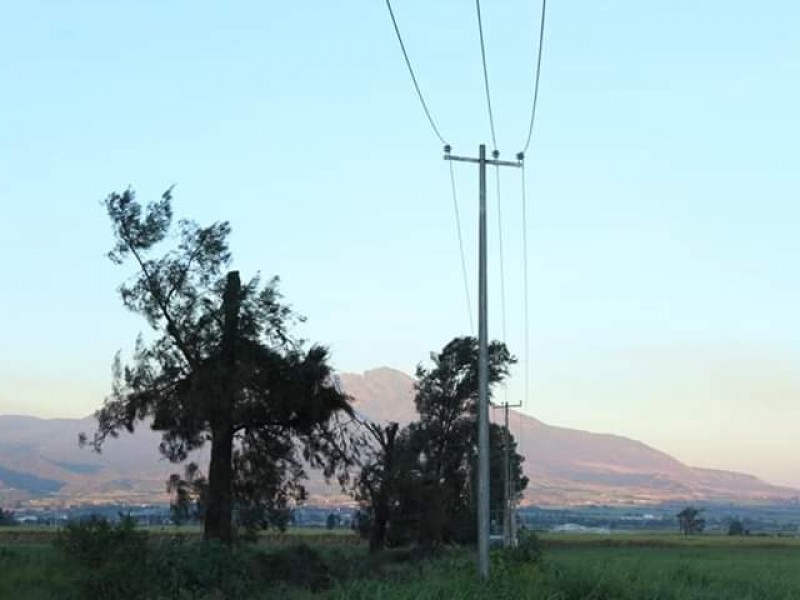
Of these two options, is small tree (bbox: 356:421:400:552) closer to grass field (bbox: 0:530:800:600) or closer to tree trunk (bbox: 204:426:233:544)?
tree trunk (bbox: 204:426:233:544)

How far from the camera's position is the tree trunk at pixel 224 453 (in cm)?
4397

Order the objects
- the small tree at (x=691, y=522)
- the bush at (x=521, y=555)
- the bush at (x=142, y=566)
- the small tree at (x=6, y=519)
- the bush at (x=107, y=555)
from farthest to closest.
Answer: the small tree at (x=691, y=522)
the small tree at (x=6, y=519)
the bush at (x=142, y=566)
the bush at (x=107, y=555)
the bush at (x=521, y=555)

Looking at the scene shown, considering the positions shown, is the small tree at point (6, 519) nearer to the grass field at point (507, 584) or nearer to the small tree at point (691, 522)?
the small tree at point (691, 522)

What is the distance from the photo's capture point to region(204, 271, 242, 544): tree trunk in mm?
43969

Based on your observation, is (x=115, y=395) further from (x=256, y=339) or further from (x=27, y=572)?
(x=27, y=572)

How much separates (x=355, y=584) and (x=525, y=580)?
463 cm

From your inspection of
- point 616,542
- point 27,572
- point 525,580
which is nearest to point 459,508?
point 616,542

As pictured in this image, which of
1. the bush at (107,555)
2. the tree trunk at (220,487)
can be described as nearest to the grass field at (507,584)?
the bush at (107,555)

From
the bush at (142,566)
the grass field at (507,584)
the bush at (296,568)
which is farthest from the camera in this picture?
the bush at (296,568)

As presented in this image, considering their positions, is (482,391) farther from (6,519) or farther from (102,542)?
(6,519)

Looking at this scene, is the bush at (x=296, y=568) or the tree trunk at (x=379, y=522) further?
the tree trunk at (x=379, y=522)

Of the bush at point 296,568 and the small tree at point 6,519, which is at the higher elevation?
the small tree at point 6,519

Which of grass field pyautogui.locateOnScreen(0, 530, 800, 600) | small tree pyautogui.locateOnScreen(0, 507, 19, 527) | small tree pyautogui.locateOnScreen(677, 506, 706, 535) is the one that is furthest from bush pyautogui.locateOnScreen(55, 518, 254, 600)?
small tree pyautogui.locateOnScreen(677, 506, 706, 535)

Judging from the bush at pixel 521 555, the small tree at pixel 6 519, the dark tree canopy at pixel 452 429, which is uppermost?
the dark tree canopy at pixel 452 429
